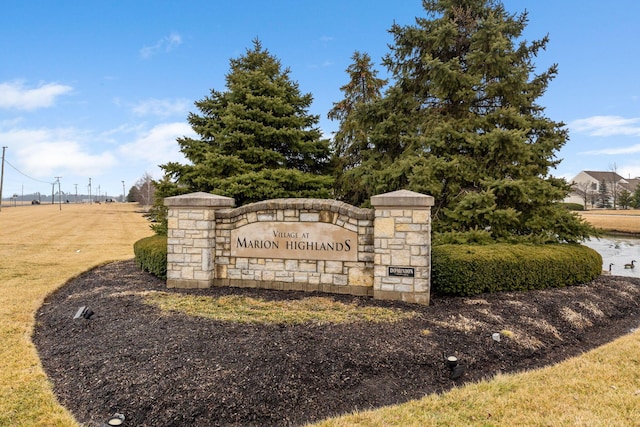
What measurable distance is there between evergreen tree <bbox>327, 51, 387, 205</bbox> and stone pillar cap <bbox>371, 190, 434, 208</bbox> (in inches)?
215

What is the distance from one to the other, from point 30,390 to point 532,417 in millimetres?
4869

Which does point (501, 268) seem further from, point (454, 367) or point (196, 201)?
point (196, 201)

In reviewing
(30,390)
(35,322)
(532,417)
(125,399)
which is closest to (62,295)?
(35,322)

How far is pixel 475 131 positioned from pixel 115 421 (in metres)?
9.41

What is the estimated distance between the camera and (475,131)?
945 cm

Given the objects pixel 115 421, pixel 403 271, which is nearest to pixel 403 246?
pixel 403 271

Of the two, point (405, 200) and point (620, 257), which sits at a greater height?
point (405, 200)

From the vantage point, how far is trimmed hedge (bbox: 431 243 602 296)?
6.83 metres

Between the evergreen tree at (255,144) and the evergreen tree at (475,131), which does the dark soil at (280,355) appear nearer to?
the evergreen tree at (475,131)

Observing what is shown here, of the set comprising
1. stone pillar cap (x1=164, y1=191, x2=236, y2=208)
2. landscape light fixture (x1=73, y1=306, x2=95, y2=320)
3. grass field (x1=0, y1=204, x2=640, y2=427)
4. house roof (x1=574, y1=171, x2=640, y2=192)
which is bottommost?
grass field (x1=0, y1=204, x2=640, y2=427)

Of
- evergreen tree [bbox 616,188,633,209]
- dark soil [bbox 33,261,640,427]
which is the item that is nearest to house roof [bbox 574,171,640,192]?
evergreen tree [bbox 616,188,633,209]

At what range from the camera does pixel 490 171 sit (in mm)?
8992

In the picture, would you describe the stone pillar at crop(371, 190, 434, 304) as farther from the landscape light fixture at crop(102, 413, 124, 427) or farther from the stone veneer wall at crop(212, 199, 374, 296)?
the landscape light fixture at crop(102, 413, 124, 427)

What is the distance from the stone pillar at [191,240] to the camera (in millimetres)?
7195
